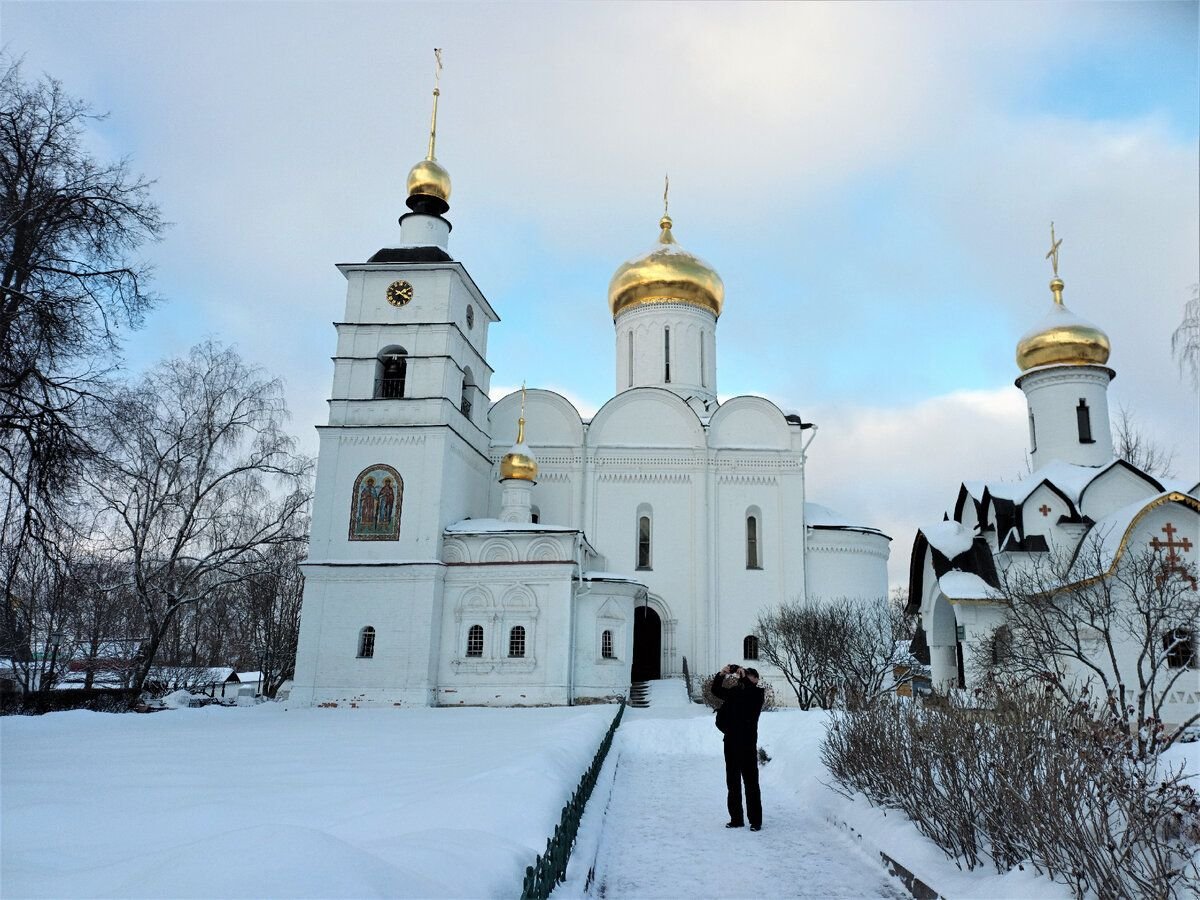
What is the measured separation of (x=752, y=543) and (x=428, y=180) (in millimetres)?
12666

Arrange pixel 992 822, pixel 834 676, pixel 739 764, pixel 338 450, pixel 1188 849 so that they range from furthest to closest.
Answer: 1. pixel 338 450
2. pixel 834 676
3. pixel 739 764
4. pixel 992 822
5. pixel 1188 849

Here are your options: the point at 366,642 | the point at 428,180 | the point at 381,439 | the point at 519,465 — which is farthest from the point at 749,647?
the point at 428,180

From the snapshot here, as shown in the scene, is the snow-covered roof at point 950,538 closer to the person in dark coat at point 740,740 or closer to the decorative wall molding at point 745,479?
the decorative wall molding at point 745,479

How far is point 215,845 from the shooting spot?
9.64 feet

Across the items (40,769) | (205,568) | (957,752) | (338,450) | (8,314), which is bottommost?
(40,769)

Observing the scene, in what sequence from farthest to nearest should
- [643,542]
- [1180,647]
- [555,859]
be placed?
[643,542] → [1180,647] → [555,859]

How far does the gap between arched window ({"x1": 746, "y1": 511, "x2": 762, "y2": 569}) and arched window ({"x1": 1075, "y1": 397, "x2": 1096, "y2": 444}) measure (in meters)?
7.88

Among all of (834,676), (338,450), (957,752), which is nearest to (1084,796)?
(957,752)

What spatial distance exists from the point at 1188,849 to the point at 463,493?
1843 cm

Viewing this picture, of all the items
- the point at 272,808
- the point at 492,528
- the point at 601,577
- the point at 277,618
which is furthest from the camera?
the point at 277,618

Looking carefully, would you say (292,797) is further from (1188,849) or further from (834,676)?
(834,676)

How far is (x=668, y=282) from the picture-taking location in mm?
26250

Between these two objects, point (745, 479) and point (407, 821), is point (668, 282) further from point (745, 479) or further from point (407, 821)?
point (407, 821)

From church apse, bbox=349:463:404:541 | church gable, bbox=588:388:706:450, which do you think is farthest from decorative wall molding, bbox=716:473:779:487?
church apse, bbox=349:463:404:541
